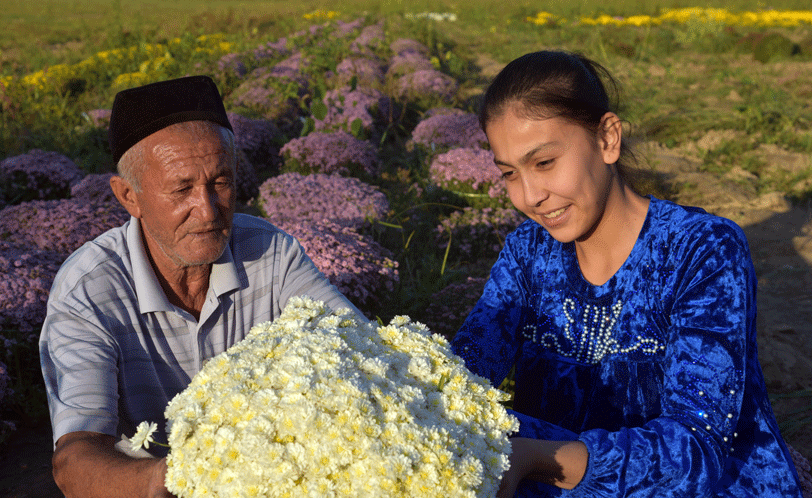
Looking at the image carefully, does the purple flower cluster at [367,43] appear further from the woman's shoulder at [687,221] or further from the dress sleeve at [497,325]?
the woman's shoulder at [687,221]

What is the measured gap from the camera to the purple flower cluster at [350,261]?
389 cm

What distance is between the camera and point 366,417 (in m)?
1.30

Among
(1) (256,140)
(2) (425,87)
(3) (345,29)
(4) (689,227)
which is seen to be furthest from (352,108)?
(3) (345,29)

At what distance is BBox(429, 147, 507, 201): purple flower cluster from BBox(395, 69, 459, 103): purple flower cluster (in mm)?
3384

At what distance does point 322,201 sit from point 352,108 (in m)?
3.08

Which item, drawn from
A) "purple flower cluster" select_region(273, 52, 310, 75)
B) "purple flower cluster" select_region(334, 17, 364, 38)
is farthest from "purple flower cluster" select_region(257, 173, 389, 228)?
"purple flower cluster" select_region(334, 17, 364, 38)

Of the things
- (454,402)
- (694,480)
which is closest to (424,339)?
(454,402)

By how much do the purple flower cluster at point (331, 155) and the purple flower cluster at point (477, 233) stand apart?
1.49m

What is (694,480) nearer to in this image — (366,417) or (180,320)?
(366,417)

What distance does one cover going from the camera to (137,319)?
2.25 metres

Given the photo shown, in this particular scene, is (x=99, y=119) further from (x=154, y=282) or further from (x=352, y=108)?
(x=154, y=282)

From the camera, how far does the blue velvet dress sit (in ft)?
5.89

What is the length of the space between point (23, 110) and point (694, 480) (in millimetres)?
10061

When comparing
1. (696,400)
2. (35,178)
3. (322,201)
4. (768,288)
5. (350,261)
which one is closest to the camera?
(696,400)
